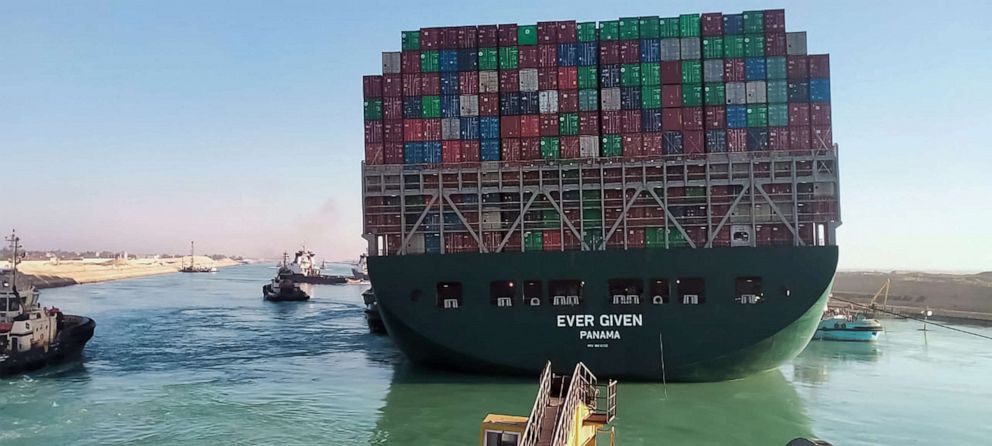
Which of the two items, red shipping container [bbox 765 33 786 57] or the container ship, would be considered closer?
the container ship

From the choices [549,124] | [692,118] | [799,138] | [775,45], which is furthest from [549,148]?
[775,45]

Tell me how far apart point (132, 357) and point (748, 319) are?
3560 centimetres

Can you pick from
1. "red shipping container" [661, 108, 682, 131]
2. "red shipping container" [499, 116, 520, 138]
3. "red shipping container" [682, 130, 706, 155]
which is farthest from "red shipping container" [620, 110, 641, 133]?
"red shipping container" [499, 116, 520, 138]

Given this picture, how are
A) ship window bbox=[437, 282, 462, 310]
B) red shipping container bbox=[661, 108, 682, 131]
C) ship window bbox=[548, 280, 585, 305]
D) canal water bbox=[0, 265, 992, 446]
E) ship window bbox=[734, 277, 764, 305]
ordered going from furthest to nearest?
red shipping container bbox=[661, 108, 682, 131]
ship window bbox=[437, 282, 462, 310]
ship window bbox=[734, 277, 764, 305]
ship window bbox=[548, 280, 585, 305]
canal water bbox=[0, 265, 992, 446]

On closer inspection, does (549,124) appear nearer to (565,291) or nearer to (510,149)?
(510,149)

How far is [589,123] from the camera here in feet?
89.8

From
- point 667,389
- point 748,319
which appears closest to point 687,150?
point 748,319

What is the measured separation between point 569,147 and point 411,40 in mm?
9444

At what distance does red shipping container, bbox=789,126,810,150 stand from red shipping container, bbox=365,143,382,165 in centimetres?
1856

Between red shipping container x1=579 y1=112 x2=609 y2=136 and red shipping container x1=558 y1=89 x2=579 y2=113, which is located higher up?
red shipping container x1=558 y1=89 x2=579 y2=113

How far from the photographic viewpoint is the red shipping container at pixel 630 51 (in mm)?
27750

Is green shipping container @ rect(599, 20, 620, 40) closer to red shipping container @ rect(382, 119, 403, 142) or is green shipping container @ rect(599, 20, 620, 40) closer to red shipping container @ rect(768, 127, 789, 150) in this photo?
red shipping container @ rect(768, 127, 789, 150)

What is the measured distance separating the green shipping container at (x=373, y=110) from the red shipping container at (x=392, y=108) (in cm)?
29

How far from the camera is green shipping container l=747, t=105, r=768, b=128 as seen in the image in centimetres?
2656
